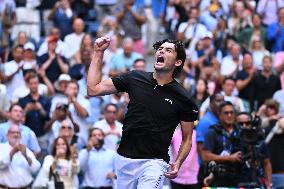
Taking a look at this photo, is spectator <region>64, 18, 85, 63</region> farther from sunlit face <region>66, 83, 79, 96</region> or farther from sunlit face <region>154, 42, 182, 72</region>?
sunlit face <region>154, 42, 182, 72</region>

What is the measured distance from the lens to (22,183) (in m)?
13.8

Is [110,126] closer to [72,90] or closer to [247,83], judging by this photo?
[72,90]

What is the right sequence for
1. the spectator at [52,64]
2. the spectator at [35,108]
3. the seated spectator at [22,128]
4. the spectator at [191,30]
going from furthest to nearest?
the spectator at [191,30]
the spectator at [52,64]
the spectator at [35,108]
the seated spectator at [22,128]

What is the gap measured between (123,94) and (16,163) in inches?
143

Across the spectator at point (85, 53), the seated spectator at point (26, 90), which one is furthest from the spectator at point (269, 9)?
the seated spectator at point (26, 90)

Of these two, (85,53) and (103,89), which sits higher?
(85,53)

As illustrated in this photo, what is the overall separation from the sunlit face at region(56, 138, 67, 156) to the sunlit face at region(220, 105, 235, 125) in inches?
87.7

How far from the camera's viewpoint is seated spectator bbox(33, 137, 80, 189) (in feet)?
45.9

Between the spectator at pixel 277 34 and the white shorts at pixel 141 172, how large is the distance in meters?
10.6

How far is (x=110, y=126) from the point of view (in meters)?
15.8

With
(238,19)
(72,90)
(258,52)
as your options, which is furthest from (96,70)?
(238,19)

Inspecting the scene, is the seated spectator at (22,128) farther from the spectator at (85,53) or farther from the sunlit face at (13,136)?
the spectator at (85,53)

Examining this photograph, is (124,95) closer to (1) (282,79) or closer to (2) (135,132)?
(1) (282,79)

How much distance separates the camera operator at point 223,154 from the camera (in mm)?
13320
